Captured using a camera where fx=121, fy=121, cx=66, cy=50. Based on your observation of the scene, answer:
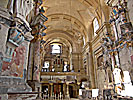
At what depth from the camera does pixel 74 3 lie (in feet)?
43.0

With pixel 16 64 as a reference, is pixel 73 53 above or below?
above

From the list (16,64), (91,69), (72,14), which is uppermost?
(72,14)

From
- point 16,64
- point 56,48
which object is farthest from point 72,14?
point 16,64

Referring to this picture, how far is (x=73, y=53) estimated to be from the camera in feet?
64.4

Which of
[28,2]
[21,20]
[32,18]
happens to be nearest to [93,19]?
[32,18]

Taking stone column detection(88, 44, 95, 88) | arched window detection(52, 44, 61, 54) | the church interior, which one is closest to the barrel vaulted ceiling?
the church interior

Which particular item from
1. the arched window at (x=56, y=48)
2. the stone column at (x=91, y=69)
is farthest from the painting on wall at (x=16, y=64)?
the arched window at (x=56, y=48)

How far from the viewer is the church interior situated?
3.72 m

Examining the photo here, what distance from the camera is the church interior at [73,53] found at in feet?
12.2

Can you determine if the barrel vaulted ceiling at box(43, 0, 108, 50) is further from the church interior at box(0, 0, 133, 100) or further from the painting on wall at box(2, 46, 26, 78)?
the painting on wall at box(2, 46, 26, 78)

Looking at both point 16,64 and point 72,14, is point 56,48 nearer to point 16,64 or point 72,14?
point 72,14

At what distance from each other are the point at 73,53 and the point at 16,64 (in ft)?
51.4

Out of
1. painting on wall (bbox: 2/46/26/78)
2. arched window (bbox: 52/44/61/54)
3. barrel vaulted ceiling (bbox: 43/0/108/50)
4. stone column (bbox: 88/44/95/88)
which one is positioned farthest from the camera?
arched window (bbox: 52/44/61/54)

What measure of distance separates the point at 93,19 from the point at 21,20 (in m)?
11.5
